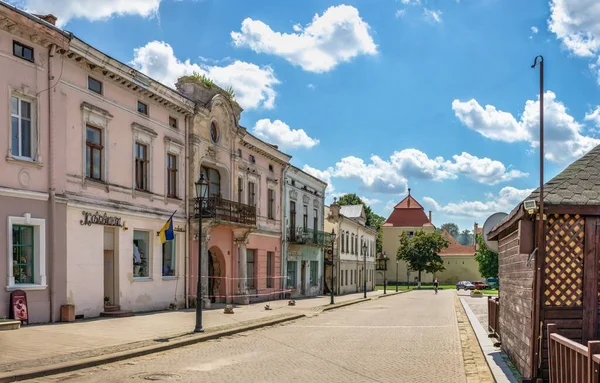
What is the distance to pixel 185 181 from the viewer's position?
26594 mm

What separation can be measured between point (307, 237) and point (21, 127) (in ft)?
88.3

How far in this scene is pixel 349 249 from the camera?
181ft

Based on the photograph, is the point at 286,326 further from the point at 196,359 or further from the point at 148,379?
the point at 148,379

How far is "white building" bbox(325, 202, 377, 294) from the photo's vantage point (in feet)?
164

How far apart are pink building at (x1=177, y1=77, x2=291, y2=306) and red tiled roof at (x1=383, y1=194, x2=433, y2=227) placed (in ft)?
192

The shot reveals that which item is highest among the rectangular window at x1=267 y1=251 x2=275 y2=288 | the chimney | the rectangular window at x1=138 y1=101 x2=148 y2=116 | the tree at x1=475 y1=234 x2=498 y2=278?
the chimney

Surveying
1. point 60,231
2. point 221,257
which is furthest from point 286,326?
point 221,257

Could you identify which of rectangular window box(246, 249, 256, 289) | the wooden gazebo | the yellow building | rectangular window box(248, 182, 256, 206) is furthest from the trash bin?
the yellow building

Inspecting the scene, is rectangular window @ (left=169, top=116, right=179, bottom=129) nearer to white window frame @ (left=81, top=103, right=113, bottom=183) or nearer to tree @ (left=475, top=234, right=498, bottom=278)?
white window frame @ (left=81, top=103, right=113, bottom=183)

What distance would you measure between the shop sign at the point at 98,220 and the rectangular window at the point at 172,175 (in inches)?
166

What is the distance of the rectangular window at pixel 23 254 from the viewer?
1686cm

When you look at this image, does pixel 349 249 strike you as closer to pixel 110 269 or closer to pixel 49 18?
pixel 110 269

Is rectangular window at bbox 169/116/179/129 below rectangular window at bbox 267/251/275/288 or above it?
above

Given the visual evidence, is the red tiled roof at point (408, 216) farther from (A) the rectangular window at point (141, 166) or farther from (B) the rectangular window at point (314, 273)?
(A) the rectangular window at point (141, 166)
